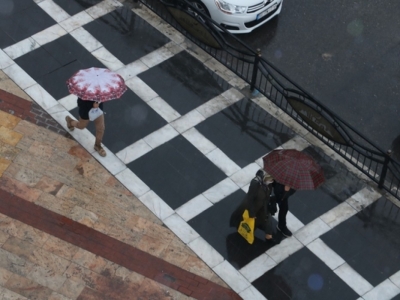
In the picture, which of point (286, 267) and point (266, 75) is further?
point (266, 75)

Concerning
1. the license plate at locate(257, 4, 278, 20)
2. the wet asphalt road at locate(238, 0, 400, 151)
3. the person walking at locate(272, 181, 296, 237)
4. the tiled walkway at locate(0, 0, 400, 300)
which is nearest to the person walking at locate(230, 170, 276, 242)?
the person walking at locate(272, 181, 296, 237)

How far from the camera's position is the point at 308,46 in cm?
1870

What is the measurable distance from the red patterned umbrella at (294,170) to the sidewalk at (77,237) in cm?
212

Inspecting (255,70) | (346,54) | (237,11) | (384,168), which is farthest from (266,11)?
(384,168)

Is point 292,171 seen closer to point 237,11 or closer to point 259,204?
point 259,204

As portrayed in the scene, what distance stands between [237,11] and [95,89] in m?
4.88

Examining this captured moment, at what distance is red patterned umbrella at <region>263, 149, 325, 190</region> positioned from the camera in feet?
43.8

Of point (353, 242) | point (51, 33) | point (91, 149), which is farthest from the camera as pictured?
point (51, 33)

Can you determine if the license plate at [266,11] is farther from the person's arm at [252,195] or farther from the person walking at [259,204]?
the person's arm at [252,195]

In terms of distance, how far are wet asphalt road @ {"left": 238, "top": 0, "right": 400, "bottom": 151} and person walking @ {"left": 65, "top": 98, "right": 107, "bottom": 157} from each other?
4.48 metres

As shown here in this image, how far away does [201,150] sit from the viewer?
1623 cm

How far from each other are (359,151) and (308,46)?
3926mm

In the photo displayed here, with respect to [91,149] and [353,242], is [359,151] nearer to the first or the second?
[353,242]

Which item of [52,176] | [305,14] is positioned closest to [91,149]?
[52,176]
